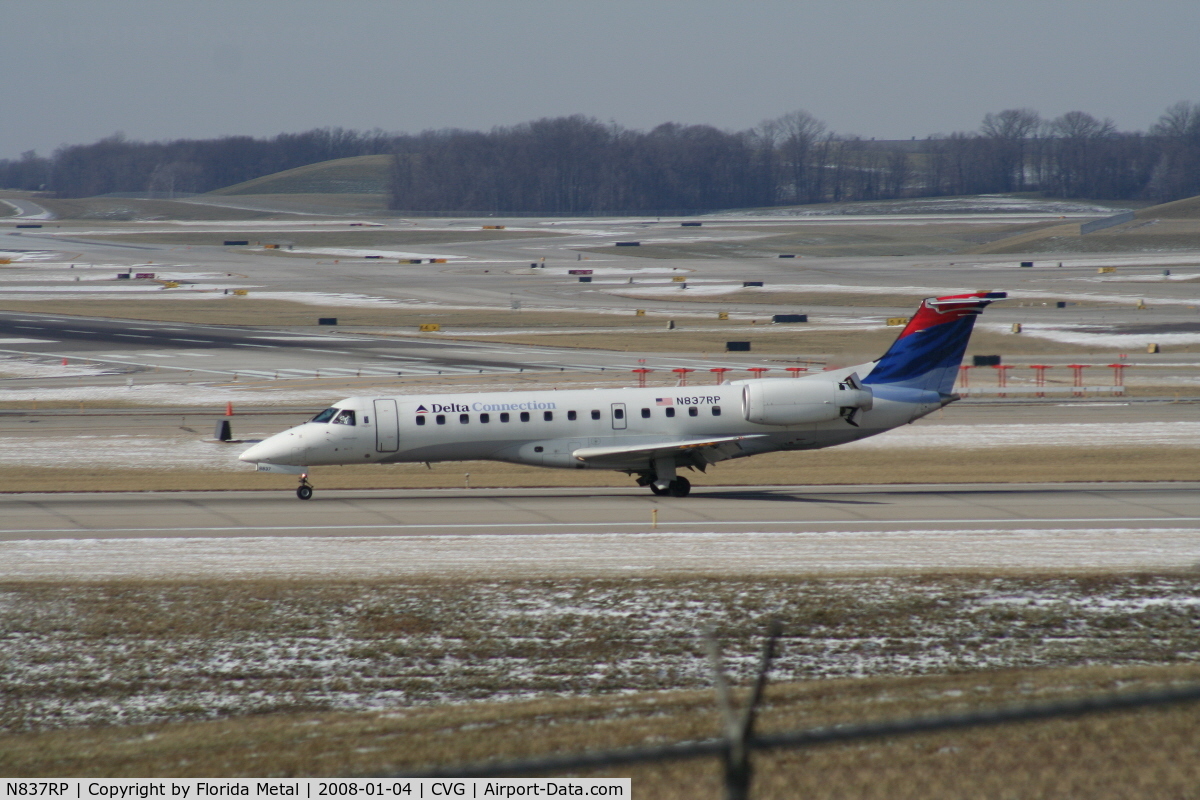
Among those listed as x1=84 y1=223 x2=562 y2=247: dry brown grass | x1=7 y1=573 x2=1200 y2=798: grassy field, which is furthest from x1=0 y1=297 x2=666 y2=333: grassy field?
x1=84 y1=223 x2=562 y2=247: dry brown grass

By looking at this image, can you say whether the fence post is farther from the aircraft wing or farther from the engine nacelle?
the engine nacelle

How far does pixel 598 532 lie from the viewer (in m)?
27.6

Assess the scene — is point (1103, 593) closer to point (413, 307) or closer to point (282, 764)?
point (282, 764)

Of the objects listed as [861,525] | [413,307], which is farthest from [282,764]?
[413,307]

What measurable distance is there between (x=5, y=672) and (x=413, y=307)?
83441mm

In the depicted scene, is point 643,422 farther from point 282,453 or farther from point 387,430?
point 282,453

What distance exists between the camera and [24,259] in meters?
155

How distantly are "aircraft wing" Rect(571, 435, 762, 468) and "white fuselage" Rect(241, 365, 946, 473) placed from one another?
4cm

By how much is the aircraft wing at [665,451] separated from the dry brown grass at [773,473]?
2294 millimetres

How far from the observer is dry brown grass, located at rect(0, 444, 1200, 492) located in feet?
118

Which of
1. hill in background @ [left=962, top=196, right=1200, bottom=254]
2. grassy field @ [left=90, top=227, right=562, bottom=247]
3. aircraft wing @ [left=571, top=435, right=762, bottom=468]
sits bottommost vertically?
aircraft wing @ [left=571, top=435, right=762, bottom=468]

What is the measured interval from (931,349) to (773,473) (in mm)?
7326

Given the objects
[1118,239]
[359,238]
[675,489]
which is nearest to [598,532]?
[675,489]
